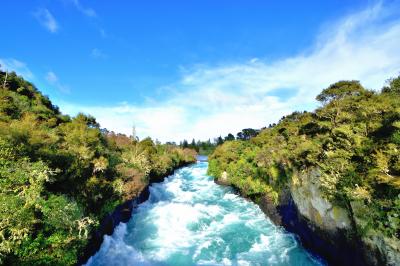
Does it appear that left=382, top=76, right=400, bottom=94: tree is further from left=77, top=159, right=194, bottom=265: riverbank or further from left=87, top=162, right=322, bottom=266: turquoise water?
left=77, top=159, right=194, bottom=265: riverbank

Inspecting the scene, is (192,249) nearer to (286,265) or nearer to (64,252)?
(286,265)

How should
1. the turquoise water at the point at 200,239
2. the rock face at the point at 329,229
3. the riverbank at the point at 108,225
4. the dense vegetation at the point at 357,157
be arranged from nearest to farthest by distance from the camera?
the dense vegetation at the point at 357,157 < the rock face at the point at 329,229 < the riverbank at the point at 108,225 < the turquoise water at the point at 200,239

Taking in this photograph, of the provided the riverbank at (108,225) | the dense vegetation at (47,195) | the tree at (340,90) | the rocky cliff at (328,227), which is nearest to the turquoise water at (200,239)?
the riverbank at (108,225)

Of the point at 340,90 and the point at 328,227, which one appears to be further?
the point at 340,90

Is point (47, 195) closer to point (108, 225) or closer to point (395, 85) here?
point (108, 225)

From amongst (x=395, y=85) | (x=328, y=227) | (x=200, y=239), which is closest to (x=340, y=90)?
(x=395, y=85)

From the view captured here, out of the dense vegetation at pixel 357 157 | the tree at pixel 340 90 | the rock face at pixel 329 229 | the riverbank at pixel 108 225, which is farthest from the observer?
the tree at pixel 340 90

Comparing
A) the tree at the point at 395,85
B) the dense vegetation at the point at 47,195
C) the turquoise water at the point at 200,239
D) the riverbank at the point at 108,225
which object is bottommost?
the turquoise water at the point at 200,239

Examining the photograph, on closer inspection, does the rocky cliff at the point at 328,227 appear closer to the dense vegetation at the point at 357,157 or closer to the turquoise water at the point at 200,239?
the dense vegetation at the point at 357,157

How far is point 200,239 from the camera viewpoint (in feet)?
73.9

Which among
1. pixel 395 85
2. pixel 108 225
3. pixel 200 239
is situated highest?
pixel 395 85

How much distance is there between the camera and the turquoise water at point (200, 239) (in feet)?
60.5

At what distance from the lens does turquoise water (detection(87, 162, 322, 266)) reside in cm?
1845

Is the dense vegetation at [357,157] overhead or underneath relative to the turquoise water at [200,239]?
overhead
